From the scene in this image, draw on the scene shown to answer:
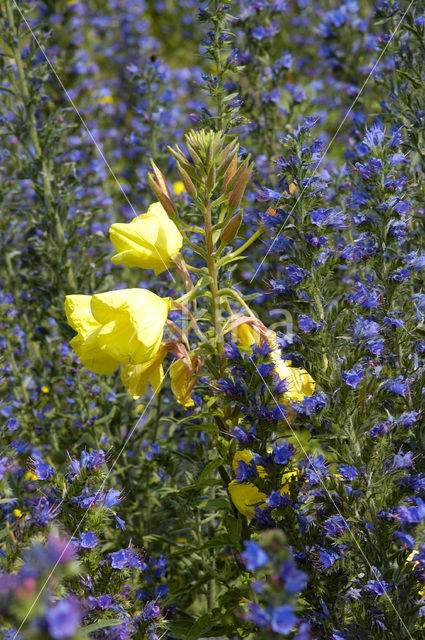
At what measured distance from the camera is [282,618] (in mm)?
1084

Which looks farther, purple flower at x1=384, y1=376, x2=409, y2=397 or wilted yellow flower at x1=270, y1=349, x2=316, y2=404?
wilted yellow flower at x1=270, y1=349, x2=316, y2=404

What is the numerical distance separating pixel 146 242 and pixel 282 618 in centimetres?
120

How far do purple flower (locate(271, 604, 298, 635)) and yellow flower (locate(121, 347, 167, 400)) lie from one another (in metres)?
0.99

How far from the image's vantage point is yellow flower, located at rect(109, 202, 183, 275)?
1.95 metres

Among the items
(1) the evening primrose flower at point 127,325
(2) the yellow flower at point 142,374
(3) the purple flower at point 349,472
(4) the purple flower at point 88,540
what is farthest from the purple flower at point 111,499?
(3) the purple flower at point 349,472

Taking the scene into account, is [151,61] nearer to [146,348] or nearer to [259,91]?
[259,91]

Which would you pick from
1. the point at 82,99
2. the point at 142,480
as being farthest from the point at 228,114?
the point at 82,99

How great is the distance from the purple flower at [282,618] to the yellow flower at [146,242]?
45.9 inches

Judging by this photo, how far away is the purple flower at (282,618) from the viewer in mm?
1077

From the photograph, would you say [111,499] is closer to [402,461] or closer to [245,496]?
[245,496]

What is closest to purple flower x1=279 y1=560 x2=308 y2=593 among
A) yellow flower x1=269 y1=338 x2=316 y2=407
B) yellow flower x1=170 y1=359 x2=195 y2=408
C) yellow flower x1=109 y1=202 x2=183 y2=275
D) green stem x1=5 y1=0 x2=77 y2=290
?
yellow flower x1=269 y1=338 x2=316 y2=407

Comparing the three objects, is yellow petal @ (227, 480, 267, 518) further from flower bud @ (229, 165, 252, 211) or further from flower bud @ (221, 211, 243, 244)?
flower bud @ (229, 165, 252, 211)

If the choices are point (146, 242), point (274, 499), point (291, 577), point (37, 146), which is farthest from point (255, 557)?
point (37, 146)

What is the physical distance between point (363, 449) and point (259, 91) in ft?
8.94
